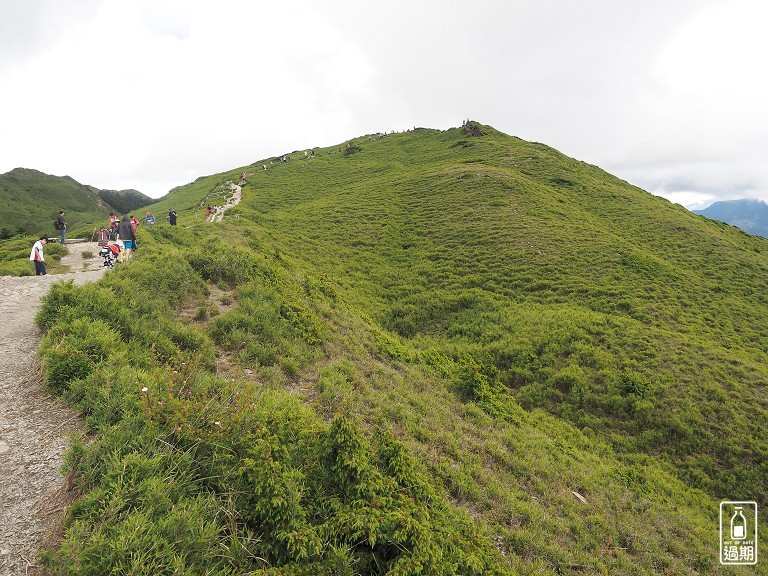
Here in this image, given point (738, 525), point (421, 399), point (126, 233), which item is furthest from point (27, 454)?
point (738, 525)

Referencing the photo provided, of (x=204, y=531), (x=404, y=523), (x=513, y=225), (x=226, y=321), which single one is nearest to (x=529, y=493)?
(x=404, y=523)

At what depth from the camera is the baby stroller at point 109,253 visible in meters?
16.8

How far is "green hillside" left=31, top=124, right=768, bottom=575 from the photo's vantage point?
15.3 ft

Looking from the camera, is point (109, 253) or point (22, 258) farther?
point (22, 258)

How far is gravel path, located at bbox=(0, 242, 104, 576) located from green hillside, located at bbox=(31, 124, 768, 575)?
347mm

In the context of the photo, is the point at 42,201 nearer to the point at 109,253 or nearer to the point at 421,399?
the point at 109,253

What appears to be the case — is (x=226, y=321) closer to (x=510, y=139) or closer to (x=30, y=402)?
(x=30, y=402)

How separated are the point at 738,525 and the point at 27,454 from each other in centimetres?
1820

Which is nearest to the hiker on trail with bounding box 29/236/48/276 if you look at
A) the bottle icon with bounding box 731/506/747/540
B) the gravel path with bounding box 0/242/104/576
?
the gravel path with bounding box 0/242/104/576

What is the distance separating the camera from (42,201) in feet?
325

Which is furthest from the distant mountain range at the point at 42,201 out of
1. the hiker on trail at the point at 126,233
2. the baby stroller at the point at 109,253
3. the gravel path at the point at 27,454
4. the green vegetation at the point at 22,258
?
the gravel path at the point at 27,454

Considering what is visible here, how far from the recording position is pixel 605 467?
11.6 m

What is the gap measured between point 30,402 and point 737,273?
3643cm

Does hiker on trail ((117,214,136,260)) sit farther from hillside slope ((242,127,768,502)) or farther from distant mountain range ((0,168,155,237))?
distant mountain range ((0,168,155,237))
